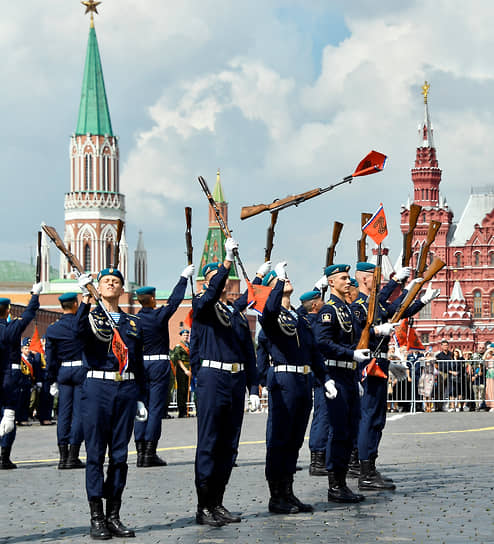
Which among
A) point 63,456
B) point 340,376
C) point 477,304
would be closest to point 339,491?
point 340,376

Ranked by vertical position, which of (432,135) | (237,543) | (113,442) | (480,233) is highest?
(432,135)

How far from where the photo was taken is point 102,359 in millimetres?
8766

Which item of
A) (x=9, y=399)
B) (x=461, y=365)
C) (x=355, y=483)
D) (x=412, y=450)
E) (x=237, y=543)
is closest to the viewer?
(x=237, y=543)

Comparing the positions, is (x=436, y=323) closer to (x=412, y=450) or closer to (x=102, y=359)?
(x=412, y=450)

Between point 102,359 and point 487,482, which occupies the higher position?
point 102,359

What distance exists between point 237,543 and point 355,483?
347 centimetres

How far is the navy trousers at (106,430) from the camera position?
862 centimetres

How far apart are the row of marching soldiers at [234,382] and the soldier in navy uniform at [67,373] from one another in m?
1.73

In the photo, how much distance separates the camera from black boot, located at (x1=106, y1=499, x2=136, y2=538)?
8.44 m

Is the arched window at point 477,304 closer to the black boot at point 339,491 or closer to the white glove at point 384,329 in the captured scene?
the white glove at point 384,329

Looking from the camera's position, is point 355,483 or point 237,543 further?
point 355,483

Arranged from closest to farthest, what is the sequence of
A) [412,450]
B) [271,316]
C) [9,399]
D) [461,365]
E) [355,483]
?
[271,316], [355,483], [9,399], [412,450], [461,365]

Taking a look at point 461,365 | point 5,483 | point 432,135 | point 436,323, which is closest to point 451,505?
point 5,483

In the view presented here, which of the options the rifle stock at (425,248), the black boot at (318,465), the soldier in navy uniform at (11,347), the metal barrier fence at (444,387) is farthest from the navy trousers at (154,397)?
the metal barrier fence at (444,387)
